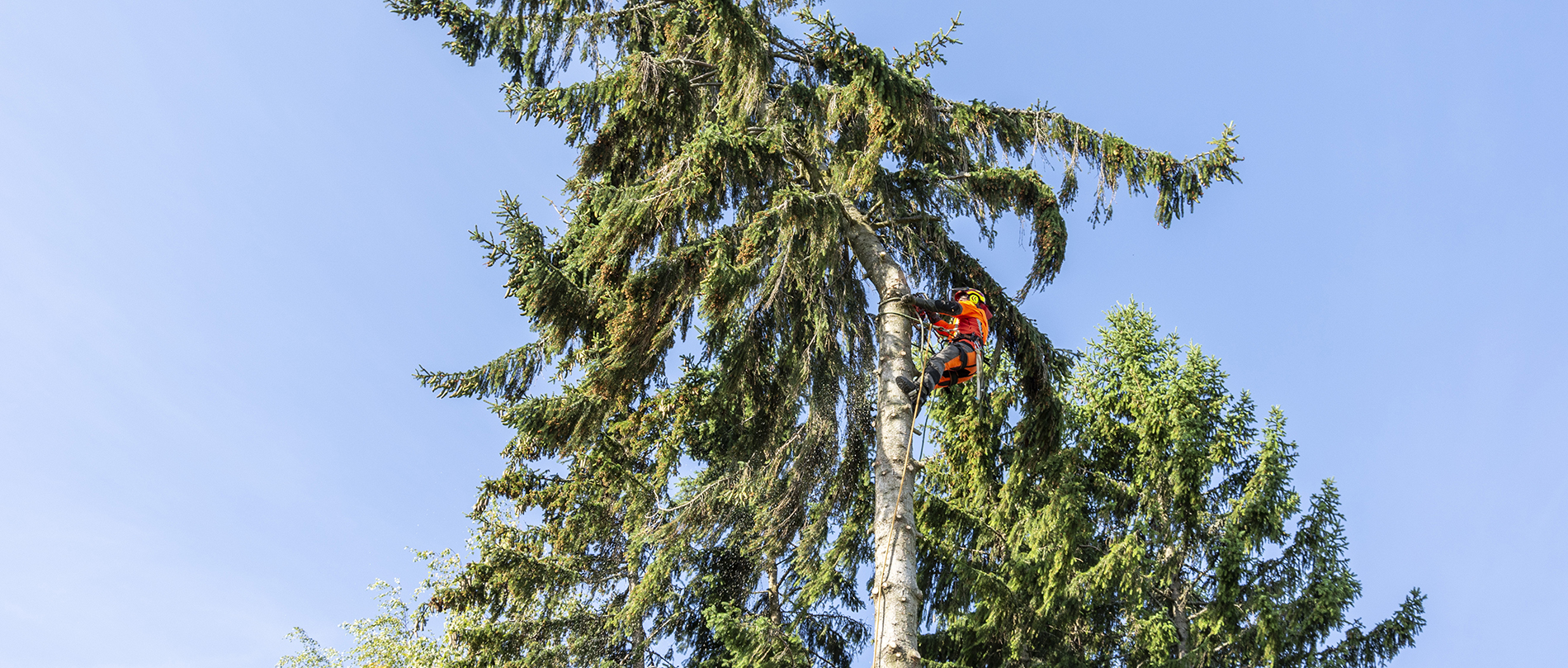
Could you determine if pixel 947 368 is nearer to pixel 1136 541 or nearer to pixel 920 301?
pixel 920 301

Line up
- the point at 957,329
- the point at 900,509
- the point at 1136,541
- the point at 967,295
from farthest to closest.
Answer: the point at 1136,541
the point at 967,295
the point at 957,329
the point at 900,509

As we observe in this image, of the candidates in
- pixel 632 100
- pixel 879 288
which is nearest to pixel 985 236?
pixel 879 288

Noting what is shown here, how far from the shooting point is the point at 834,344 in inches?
337

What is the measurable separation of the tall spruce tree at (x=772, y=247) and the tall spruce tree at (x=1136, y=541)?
187cm

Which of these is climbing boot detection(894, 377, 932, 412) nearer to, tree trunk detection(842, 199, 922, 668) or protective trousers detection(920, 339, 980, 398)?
tree trunk detection(842, 199, 922, 668)

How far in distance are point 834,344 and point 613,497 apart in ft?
17.7

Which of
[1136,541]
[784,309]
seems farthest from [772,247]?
[1136,541]

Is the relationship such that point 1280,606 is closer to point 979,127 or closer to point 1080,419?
point 1080,419

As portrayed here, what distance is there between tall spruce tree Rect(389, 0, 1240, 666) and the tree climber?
0.87 feet

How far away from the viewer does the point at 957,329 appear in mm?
8359

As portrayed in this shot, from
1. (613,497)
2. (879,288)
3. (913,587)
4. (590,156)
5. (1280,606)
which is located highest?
(590,156)

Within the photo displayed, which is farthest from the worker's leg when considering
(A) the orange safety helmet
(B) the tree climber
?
(A) the orange safety helmet

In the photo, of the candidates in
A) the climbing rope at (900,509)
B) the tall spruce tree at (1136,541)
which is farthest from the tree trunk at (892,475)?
the tall spruce tree at (1136,541)

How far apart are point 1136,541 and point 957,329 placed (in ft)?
15.4
